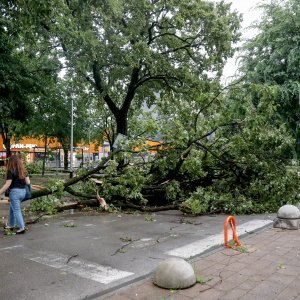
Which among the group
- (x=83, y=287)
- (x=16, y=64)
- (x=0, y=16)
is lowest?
(x=83, y=287)

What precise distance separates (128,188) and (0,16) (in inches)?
250

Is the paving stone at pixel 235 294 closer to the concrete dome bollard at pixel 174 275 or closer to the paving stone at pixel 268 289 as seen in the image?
the paving stone at pixel 268 289

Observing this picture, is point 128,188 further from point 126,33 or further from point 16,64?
point 126,33

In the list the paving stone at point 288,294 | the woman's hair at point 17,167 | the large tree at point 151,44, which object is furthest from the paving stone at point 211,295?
the large tree at point 151,44

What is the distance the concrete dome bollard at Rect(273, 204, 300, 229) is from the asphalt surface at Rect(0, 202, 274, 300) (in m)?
0.92

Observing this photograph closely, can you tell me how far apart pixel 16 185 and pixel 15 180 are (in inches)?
4.1

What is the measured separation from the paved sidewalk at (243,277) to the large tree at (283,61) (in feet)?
34.3

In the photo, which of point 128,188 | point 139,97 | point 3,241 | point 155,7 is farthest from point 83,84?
point 3,241

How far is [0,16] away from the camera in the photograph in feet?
35.4

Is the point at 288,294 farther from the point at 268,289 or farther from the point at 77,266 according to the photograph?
the point at 77,266

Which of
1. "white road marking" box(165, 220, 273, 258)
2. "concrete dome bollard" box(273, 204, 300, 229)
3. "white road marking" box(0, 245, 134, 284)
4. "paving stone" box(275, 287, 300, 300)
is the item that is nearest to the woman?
"white road marking" box(0, 245, 134, 284)

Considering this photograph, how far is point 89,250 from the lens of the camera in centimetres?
592

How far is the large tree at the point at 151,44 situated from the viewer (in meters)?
16.1

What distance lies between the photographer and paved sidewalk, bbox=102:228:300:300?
4090 mm
